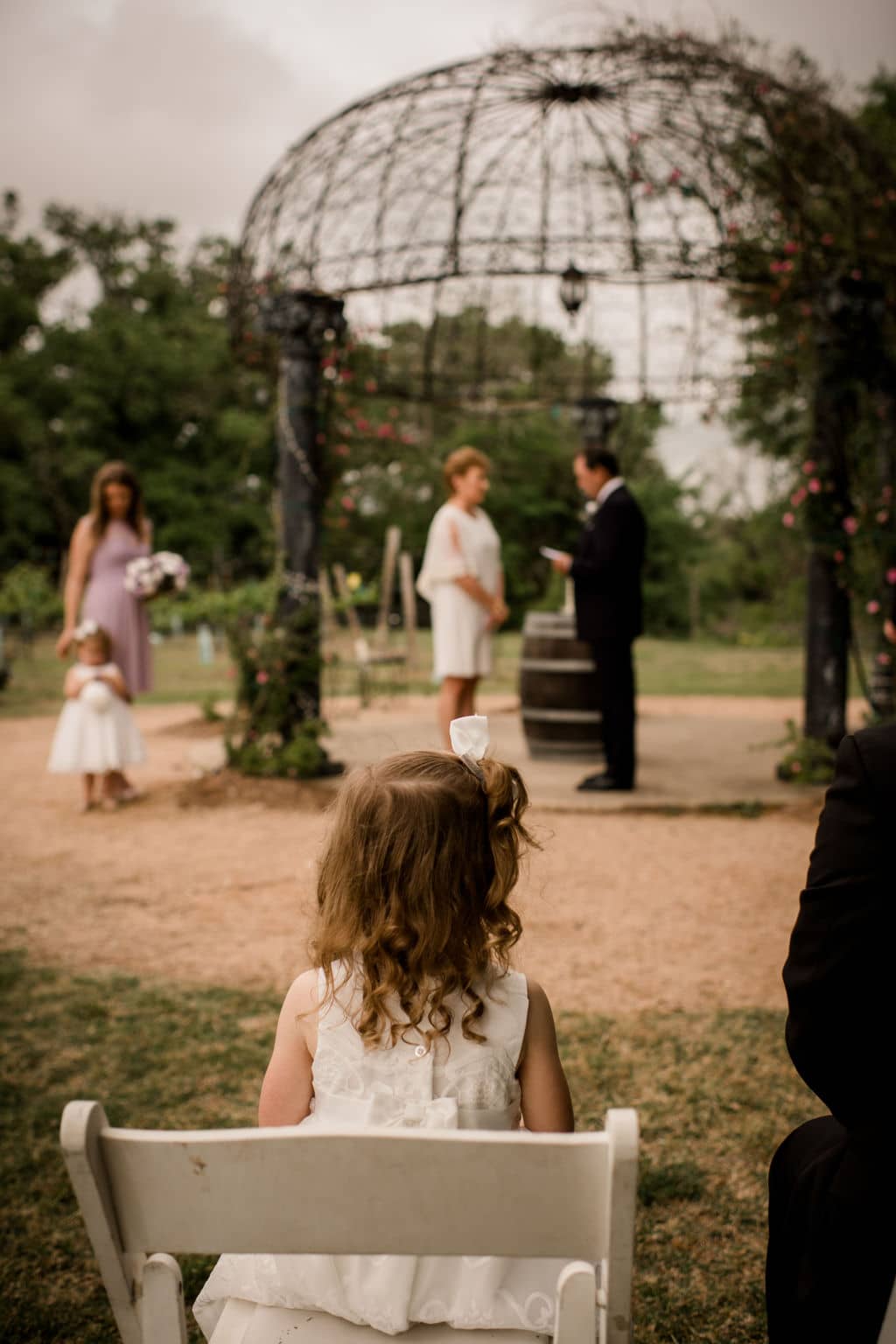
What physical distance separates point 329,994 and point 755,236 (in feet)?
21.9

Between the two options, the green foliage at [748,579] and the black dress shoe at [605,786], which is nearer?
the black dress shoe at [605,786]

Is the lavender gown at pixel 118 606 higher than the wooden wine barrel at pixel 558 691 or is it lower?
higher

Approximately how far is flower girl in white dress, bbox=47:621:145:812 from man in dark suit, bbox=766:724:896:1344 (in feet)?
19.0

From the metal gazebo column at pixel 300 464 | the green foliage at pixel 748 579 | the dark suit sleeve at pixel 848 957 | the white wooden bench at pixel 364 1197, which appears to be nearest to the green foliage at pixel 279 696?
the metal gazebo column at pixel 300 464

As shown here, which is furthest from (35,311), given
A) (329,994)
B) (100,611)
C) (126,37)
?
(329,994)

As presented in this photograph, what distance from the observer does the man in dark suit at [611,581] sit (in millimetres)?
6484

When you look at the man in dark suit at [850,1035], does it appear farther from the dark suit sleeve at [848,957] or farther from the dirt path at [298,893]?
the dirt path at [298,893]

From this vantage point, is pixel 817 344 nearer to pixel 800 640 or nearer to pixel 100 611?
pixel 100 611

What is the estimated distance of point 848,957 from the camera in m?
1.30

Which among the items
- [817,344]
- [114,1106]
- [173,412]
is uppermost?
[173,412]

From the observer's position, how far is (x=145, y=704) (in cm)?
1341

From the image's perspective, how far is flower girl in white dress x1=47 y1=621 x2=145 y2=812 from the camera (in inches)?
264

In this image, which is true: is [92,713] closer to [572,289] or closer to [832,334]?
[572,289]

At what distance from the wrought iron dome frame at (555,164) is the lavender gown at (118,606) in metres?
1.94
